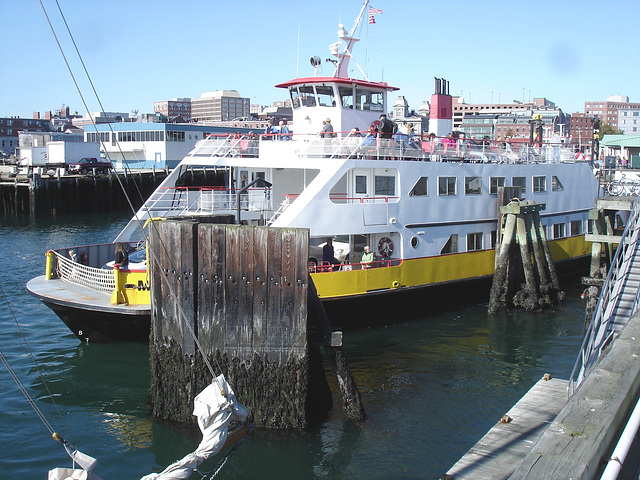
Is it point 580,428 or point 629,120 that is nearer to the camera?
point 580,428

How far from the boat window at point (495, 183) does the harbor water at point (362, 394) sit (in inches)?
143

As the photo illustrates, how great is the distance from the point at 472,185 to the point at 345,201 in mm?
4725

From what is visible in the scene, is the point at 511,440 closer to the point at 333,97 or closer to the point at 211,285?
the point at 211,285

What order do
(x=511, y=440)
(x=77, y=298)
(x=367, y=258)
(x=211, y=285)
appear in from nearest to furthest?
(x=511, y=440)
(x=211, y=285)
(x=77, y=298)
(x=367, y=258)

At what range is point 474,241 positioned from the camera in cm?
1919

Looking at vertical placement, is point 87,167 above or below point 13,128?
below

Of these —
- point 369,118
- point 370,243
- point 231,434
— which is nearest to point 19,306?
point 370,243

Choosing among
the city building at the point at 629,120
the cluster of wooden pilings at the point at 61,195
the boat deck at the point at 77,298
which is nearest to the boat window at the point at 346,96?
the boat deck at the point at 77,298

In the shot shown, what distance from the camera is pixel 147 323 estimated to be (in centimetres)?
1411

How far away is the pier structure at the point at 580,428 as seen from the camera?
4020 millimetres

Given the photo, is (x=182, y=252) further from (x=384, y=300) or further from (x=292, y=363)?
(x=384, y=300)

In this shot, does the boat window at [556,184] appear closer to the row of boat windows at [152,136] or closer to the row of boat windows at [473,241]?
the row of boat windows at [473,241]

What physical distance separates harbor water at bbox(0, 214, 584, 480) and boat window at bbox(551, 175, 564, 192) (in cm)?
472

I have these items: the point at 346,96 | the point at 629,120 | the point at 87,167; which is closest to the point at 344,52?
the point at 346,96
